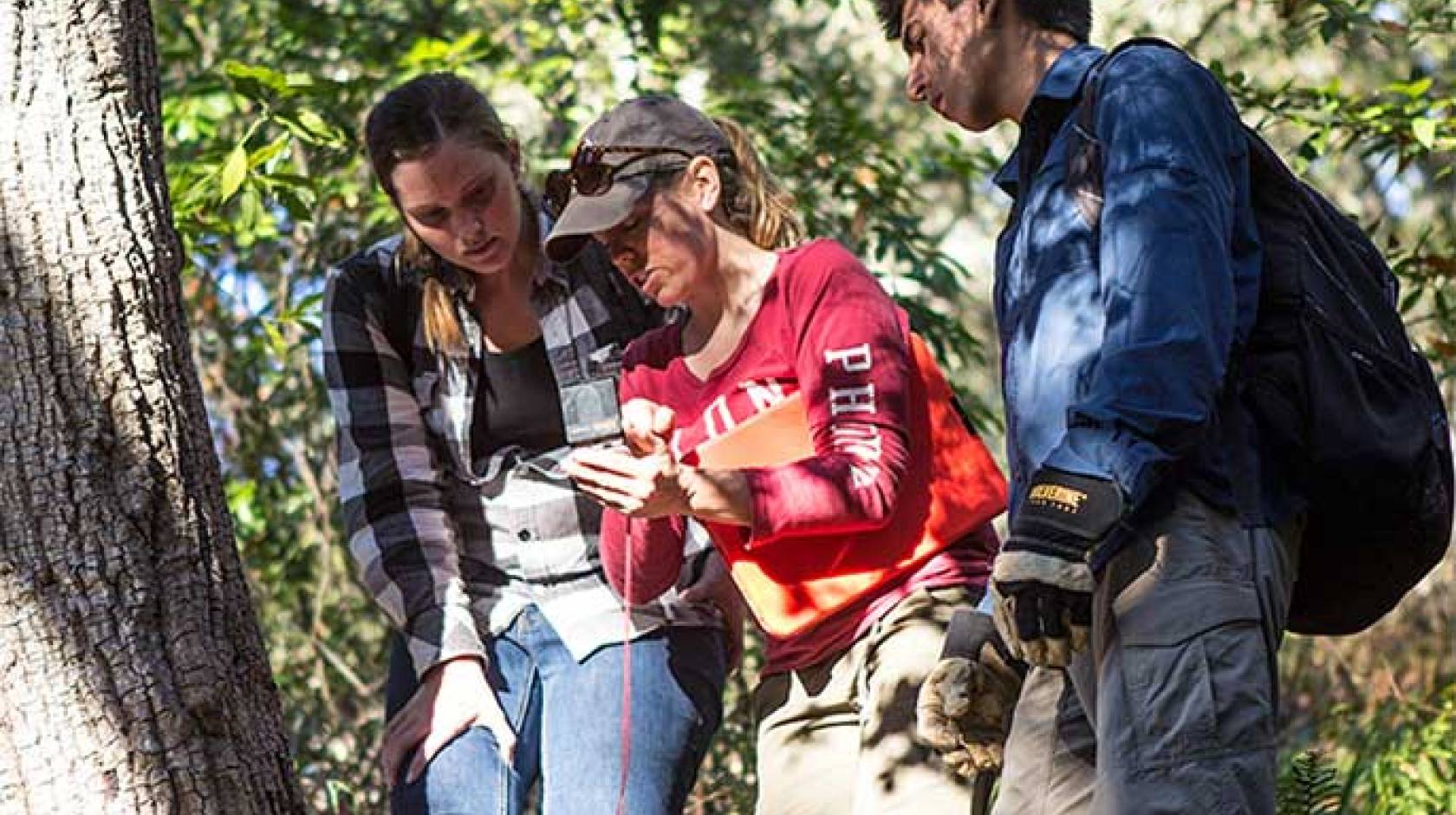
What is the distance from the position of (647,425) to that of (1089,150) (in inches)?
35.1

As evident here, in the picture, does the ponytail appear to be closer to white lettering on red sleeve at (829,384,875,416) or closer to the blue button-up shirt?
white lettering on red sleeve at (829,384,875,416)

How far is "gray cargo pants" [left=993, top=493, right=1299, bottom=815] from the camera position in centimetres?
281

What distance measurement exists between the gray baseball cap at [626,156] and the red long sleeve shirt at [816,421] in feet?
0.86

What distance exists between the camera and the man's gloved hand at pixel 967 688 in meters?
3.29

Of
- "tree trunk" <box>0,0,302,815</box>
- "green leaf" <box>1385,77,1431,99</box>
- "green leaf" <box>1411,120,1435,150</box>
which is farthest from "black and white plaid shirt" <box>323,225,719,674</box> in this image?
"green leaf" <box>1385,77,1431,99</box>

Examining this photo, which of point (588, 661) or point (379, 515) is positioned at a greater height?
point (379, 515)

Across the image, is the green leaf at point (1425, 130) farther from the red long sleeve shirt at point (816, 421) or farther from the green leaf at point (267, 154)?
the green leaf at point (267, 154)

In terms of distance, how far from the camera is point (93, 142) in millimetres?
3434

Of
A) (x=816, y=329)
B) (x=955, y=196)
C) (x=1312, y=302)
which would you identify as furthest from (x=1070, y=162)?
(x=955, y=196)

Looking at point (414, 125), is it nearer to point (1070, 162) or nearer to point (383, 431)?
point (383, 431)

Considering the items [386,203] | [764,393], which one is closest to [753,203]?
[764,393]

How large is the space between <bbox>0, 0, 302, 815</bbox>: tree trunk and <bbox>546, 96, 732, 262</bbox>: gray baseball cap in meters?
0.73

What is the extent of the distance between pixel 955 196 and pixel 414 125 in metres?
12.2

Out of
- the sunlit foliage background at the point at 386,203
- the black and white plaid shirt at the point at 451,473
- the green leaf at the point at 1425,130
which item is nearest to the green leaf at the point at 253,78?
the sunlit foliage background at the point at 386,203
